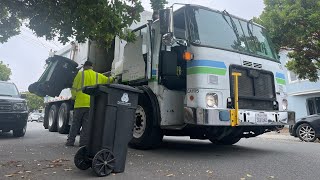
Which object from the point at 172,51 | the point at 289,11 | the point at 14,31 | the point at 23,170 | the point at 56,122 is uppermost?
the point at 289,11

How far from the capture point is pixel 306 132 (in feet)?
35.6

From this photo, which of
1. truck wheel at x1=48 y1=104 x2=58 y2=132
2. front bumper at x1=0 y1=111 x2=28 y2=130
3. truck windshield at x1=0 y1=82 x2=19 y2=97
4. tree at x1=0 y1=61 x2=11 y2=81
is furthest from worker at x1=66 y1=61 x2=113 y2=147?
tree at x1=0 y1=61 x2=11 y2=81

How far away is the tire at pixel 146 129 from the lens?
634cm

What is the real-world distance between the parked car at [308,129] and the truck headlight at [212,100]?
6182mm

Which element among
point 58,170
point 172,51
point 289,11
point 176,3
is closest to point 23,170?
point 58,170

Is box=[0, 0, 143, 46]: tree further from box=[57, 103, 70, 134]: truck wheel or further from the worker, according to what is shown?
box=[57, 103, 70, 134]: truck wheel

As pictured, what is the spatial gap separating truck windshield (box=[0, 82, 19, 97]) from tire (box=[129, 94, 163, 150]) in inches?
217

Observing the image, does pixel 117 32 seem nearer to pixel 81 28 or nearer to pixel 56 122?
pixel 81 28

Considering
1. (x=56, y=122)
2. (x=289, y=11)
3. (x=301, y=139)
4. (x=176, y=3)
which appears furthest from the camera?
(x=289, y=11)

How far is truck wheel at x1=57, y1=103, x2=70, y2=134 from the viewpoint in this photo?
11219mm

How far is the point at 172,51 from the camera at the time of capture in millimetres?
6215

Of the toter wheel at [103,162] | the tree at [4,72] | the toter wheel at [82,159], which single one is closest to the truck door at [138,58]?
the toter wheel at [82,159]

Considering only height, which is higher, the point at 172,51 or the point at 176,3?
the point at 176,3

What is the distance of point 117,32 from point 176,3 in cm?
123
